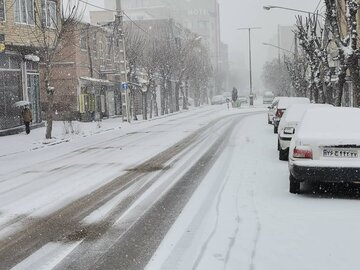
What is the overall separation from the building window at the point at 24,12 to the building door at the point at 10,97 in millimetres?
2889

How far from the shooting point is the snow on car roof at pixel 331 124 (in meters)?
8.71

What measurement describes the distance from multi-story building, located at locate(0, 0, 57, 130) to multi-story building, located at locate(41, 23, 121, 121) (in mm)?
5573

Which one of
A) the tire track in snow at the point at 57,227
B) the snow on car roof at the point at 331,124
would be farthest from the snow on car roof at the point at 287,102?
the tire track in snow at the point at 57,227

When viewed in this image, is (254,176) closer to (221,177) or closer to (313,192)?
(221,177)

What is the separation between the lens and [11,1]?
2670cm

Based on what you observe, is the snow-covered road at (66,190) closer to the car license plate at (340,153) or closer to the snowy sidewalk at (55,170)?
the snowy sidewalk at (55,170)

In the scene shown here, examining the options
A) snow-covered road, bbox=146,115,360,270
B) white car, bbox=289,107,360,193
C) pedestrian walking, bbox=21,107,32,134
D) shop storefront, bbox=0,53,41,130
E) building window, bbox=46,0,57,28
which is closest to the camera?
snow-covered road, bbox=146,115,360,270

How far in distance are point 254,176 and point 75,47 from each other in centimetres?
3142

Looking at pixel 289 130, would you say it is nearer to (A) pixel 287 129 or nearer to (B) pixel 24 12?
(A) pixel 287 129

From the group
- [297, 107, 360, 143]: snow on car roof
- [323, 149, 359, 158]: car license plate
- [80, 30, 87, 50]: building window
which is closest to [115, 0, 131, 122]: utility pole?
[80, 30, 87, 50]: building window

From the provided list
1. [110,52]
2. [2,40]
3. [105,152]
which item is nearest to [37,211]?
[105,152]

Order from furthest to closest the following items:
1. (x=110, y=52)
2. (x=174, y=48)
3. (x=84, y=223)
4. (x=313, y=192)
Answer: (x=174, y=48) < (x=110, y=52) < (x=313, y=192) < (x=84, y=223)

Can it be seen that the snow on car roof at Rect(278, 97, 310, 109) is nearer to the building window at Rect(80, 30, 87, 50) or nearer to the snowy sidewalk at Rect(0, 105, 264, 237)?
the snowy sidewalk at Rect(0, 105, 264, 237)

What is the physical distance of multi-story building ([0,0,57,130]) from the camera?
26266mm
